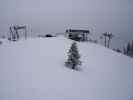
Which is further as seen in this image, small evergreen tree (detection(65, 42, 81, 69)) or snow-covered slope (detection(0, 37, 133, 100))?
small evergreen tree (detection(65, 42, 81, 69))

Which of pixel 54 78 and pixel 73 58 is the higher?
pixel 73 58

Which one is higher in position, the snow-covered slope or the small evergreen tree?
the small evergreen tree

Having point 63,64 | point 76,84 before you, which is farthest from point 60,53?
point 76,84

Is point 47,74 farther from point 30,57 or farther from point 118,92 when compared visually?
point 118,92

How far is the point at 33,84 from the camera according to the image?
9578mm

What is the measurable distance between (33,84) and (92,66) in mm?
7169

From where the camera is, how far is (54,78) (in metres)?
10.8


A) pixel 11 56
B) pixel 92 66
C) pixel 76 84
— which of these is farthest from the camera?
pixel 92 66

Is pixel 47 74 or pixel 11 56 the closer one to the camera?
pixel 47 74

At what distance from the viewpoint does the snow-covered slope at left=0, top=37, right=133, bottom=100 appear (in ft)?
29.7

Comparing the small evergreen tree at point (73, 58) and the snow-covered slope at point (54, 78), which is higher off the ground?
the small evergreen tree at point (73, 58)

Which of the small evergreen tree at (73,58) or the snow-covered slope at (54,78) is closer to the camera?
the snow-covered slope at (54,78)

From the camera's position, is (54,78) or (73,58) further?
(73,58)

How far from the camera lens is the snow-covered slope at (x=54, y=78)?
9.06m
